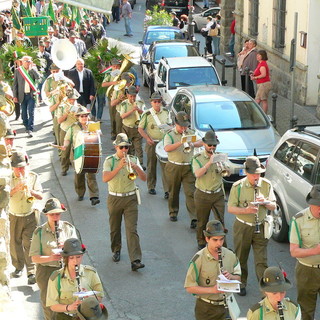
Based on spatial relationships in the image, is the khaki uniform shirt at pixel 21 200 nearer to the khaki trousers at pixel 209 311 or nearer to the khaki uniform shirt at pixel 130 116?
the khaki trousers at pixel 209 311

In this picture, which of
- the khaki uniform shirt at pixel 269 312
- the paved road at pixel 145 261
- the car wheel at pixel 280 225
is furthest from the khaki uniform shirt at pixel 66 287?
the car wheel at pixel 280 225

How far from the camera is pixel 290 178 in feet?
40.2

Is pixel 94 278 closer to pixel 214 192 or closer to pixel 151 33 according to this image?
pixel 214 192

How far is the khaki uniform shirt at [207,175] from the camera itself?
12.2 m

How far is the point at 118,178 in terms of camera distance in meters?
12.0

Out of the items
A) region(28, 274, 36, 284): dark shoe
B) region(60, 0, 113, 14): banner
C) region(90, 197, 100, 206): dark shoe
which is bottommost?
region(90, 197, 100, 206): dark shoe

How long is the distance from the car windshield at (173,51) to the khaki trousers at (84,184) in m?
9.88

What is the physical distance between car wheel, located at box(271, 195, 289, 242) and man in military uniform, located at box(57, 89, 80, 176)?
4840 millimetres

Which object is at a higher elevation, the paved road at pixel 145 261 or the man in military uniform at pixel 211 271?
the man in military uniform at pixel 211 271

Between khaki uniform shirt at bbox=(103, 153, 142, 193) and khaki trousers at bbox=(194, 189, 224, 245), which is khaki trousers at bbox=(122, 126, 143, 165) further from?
khaki uniform shirt at bbox=(103, 153, 142, 193)

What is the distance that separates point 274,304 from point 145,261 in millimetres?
4848

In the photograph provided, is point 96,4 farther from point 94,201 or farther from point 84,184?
point 84,184

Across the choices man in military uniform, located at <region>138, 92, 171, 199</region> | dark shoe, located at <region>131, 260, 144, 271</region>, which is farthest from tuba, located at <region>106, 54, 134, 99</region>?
dark shoe, located at <region>131, 260, 144, 271</region>

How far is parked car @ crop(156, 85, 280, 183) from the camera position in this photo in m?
15.1
